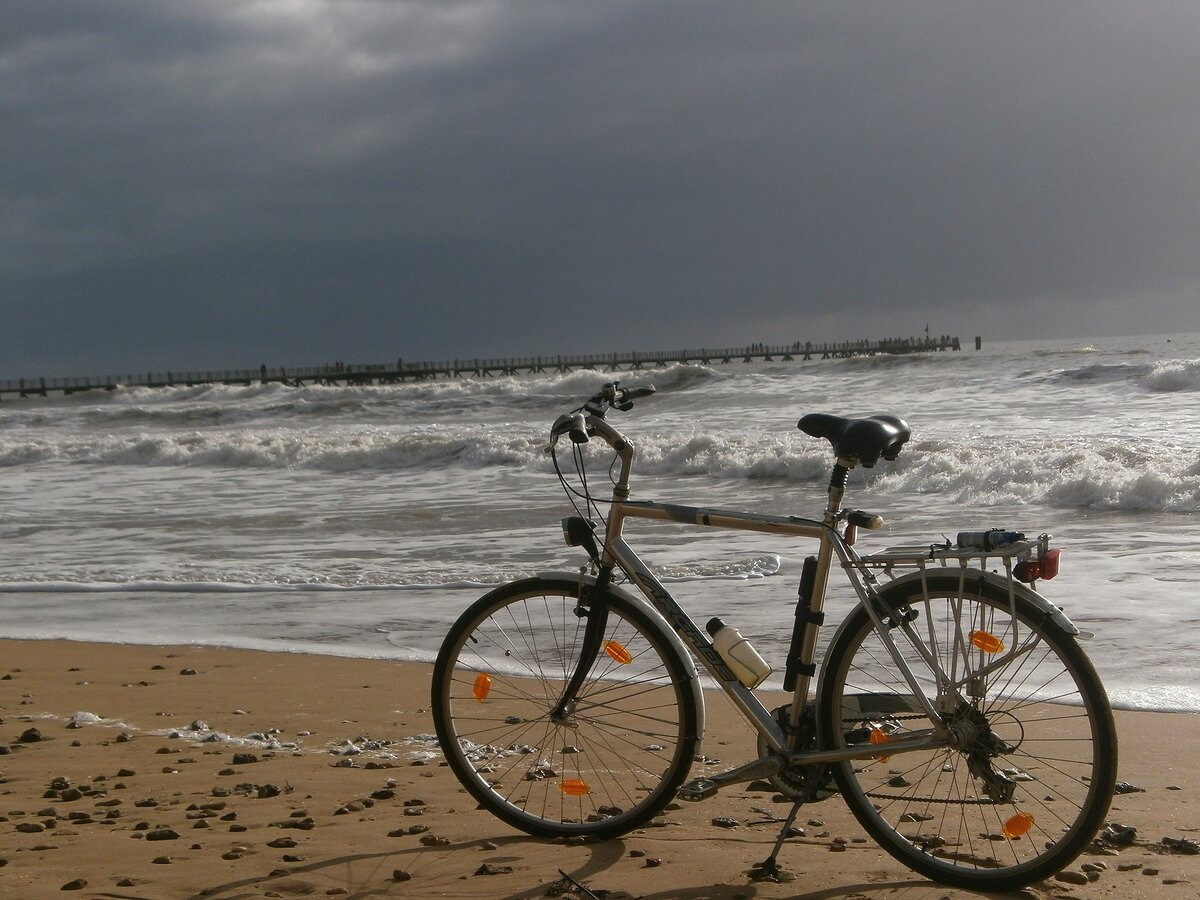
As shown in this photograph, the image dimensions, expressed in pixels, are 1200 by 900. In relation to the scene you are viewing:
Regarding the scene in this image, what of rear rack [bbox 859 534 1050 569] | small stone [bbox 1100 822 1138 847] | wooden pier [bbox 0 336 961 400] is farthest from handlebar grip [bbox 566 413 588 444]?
wooden pier [bbox 0 336 961 400]

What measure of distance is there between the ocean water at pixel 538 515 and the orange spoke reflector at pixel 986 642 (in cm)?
210

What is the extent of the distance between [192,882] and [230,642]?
3514 millimetres

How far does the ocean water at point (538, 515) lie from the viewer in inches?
256

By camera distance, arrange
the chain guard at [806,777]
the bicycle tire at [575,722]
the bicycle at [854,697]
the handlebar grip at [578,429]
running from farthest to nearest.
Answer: the bicycle tire at [575,722] → the handlebar grip at [578,429] → the chain guard at [806,777] → the bicycle at [854,697]

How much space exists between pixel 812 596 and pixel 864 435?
412mm

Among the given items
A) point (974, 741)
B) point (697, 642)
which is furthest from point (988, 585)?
point (697, 642)

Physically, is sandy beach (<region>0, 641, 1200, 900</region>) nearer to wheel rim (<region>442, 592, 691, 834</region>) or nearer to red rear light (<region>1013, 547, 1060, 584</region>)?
wheel rim (<region>442, 592, 691, 834</region>)

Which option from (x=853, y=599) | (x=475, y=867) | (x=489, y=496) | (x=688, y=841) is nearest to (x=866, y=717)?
(x=688, y=841)

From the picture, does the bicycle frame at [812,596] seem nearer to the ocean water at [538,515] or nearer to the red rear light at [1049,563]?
the red rear light at [1049,563]

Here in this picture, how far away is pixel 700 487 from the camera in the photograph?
14.6m

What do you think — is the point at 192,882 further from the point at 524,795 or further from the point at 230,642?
the point at 230,642

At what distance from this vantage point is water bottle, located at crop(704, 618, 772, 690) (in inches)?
117

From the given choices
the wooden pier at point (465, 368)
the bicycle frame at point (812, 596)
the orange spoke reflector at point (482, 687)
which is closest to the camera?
the bicycle frame at point (812, 596)

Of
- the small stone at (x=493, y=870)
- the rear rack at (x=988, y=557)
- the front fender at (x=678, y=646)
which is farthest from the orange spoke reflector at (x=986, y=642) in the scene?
the small stone at (x=493, y=870)
